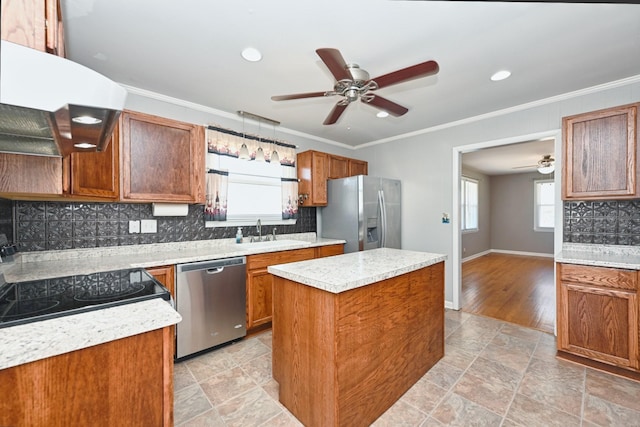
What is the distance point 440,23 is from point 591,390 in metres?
2.76

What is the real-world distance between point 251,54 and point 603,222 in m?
3.62

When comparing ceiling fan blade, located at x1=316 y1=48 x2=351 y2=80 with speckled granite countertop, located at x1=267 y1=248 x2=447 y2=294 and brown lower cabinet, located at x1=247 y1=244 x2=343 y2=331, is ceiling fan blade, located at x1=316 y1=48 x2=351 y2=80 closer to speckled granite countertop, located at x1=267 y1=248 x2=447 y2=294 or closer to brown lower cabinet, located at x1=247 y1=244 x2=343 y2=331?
speckled granite countertop, located at x1=267 y1=248 x2=447 y2=294

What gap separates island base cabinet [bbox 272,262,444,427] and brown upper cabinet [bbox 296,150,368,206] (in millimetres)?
2080

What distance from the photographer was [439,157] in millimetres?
3697

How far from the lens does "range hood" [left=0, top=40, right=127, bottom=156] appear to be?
2.01 ft

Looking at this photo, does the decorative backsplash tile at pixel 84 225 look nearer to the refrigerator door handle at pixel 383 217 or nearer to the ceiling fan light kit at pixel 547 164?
the refrigerator door handle at pixel 383 217

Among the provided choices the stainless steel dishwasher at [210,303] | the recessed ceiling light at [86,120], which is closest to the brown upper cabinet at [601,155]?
the stainless steel dishwasher at [210,303]

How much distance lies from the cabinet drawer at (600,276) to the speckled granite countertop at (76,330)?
2.96 meters

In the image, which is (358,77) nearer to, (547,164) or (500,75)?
(500,75)

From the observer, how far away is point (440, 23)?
1.73 m

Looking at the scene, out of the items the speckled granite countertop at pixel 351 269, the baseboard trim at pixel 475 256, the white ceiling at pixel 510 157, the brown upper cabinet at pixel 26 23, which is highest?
the white ceiling at pixel 510 157

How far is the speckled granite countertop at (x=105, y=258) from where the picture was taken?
180 cm

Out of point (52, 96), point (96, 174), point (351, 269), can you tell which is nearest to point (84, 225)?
point (96, 174)

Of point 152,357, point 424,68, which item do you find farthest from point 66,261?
point 424,68
